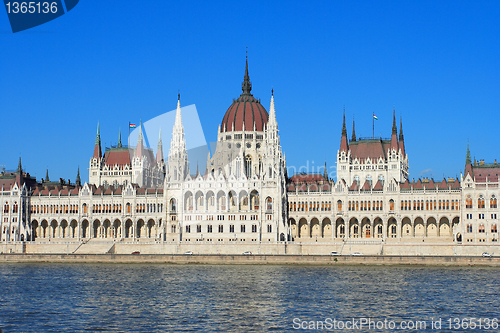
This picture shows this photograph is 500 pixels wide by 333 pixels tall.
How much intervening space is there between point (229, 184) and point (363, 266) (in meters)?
36.6

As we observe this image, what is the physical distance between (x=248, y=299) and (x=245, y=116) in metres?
83.3

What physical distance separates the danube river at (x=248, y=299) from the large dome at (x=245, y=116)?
2121 inches

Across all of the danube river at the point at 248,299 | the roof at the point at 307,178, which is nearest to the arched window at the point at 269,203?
the roof at the point at 307,178

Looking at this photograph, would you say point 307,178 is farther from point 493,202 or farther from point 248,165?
point 493,202

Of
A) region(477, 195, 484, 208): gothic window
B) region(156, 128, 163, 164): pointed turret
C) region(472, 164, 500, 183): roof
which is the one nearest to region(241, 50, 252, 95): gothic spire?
region(156, 128, 163, 164): pointed turret

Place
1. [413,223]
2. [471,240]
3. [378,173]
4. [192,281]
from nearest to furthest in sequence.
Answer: [192,281]
[471,240]
[413,223]
[378,173]

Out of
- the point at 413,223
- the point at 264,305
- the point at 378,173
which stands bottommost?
the point at 264,305

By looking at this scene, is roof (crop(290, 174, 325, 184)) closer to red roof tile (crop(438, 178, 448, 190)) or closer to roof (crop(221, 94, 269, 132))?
roof (crop(221, 94, 269, 132))

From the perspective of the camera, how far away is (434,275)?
89.9 m

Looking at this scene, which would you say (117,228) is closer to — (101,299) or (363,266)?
(363,266)

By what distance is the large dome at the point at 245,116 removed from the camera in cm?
15038

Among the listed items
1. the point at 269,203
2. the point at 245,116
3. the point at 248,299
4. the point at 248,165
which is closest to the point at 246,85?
the point at 245,116

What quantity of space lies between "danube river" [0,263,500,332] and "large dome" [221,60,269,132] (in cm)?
5386

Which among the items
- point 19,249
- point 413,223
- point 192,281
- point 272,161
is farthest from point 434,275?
point 19,249
